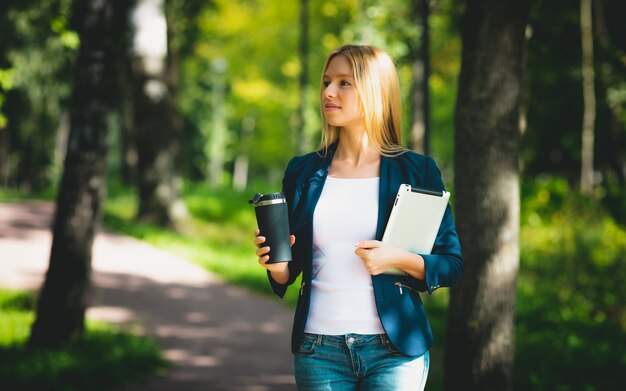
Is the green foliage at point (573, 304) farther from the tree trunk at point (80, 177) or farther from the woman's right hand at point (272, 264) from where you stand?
the tree trunk at point (80, 177)

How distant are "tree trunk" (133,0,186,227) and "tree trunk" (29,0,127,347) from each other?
26.3ft

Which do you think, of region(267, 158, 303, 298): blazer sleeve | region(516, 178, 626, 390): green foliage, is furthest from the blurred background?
region(267, 158, 303, 298): blazer sleeve

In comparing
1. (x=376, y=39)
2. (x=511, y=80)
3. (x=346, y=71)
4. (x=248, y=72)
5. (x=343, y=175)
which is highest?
(x=248, y=72)

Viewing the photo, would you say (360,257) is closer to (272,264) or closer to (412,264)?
(412,264)

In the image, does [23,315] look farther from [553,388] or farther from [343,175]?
[343,175]

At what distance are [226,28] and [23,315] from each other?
16.9m

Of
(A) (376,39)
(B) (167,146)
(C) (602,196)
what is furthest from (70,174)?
(C) (602,196)

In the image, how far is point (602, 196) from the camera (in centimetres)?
1468

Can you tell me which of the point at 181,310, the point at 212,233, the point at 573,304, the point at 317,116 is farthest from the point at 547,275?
the point at 317,116

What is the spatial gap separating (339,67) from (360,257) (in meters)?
0.67

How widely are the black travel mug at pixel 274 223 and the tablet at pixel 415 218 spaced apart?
1.11 feet

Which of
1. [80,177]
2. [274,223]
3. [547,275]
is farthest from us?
[547,275]

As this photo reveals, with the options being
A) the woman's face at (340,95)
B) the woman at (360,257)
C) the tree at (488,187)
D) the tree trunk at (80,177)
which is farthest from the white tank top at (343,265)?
the tree trunk at (80,177)

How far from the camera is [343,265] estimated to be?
7.17ft
